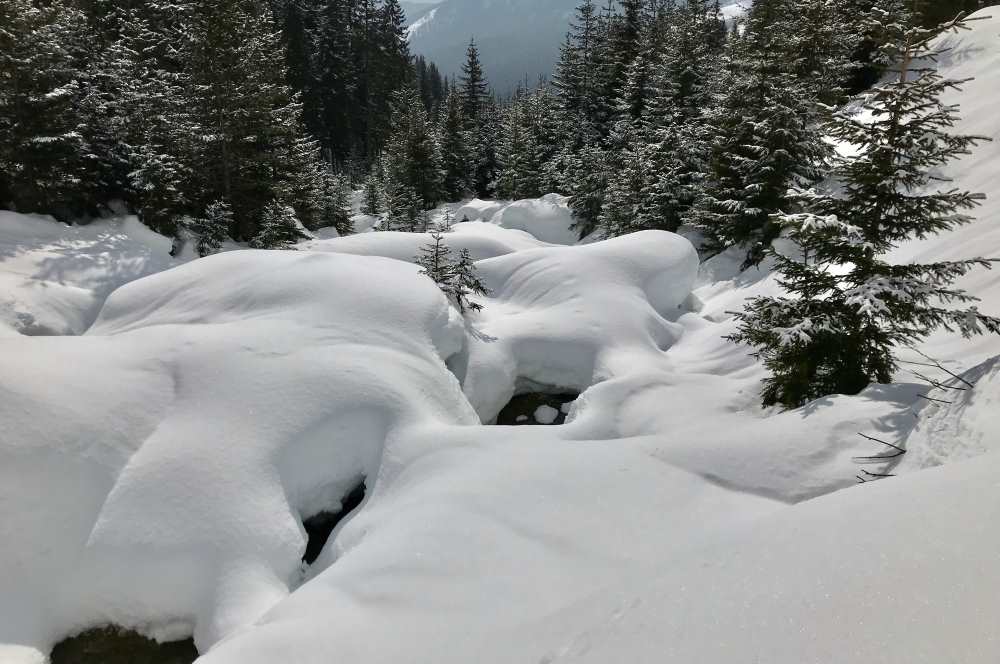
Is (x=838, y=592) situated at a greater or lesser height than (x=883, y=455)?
greater

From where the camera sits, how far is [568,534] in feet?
16.1

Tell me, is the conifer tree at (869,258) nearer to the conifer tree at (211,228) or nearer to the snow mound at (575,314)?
the snow mound at (575,314)

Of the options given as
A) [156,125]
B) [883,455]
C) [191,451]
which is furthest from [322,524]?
[156,125]

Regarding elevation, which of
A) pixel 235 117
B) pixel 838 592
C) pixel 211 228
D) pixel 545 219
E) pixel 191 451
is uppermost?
pixel 235 117

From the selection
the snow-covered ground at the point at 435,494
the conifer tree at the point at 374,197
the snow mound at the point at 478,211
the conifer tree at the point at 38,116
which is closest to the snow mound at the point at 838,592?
the snow-covered ground at the point at 435,494

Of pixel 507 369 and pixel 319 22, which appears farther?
pixel 319 22

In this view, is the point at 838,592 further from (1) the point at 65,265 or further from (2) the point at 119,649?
(1) the point at 65,265

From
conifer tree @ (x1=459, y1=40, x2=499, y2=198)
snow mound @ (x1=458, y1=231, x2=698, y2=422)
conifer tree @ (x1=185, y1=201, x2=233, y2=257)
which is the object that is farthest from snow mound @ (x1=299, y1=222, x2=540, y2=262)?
conifer tree @ (x1=459, y1=40, x2=499, y2=198)

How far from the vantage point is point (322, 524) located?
23.5 ft

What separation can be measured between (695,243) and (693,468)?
17992 millimetres

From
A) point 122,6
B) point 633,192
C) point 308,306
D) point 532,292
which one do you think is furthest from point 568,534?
point 122,6

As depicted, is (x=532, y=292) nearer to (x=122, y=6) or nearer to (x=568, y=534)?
(x=568, y=534)

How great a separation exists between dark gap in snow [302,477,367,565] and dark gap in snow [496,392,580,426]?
503 centimetres

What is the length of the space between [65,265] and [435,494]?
45.2 ft
